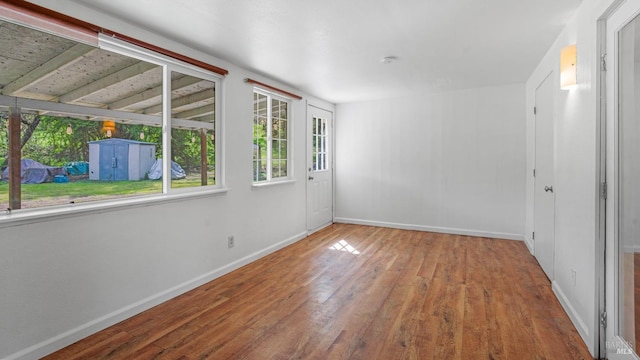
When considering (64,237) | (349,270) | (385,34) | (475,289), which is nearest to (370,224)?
(349,270)

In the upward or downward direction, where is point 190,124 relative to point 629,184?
upward

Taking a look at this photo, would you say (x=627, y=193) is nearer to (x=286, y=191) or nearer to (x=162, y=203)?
(x=162, y=203)

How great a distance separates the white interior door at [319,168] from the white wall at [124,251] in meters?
1.33

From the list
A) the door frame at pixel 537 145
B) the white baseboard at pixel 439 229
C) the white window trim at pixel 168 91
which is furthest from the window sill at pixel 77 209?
the white baseboard at pixel 439 229

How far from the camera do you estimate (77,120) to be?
7.37ft

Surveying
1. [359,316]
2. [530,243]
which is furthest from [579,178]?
[530,243]

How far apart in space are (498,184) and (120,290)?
489cm

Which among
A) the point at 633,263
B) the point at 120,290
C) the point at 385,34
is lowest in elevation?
the point at 120,290

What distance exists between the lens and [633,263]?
1.68m

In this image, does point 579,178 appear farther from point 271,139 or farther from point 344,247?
point 271,139

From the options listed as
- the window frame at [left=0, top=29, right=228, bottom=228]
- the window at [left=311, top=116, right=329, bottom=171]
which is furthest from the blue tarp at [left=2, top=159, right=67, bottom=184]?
the window at [left=311, top=116, right=329, bottom=171]

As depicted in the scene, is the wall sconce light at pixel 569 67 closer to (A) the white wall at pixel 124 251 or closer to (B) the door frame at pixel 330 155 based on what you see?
(A) the white wall at pixel 124 251

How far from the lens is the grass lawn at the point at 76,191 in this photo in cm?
200

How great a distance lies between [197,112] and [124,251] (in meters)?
1.46
